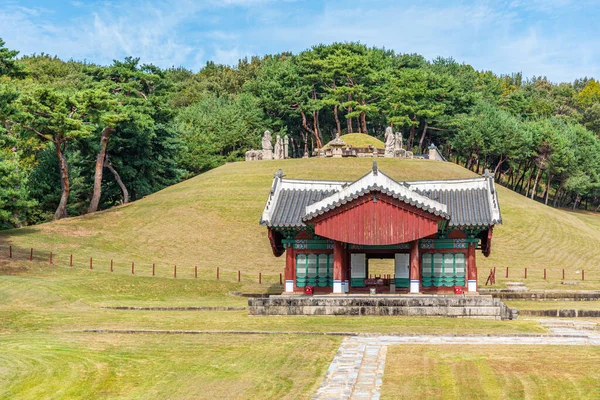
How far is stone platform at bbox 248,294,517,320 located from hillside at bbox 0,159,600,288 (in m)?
21.9

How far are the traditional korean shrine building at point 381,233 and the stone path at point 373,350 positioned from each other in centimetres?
881

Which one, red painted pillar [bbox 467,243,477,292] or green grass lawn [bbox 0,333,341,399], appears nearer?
green grass lawn [bbox 0,333,341,399]

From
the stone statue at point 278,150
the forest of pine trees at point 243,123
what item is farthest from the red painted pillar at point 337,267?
the stone statue at point 278,150

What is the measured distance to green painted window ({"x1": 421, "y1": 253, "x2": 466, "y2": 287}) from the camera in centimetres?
4544

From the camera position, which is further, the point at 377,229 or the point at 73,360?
the point at 377,229

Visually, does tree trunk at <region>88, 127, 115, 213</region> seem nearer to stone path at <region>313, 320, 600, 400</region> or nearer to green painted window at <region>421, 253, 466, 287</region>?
green painted window at <region>421, 253, 466, 287</region>

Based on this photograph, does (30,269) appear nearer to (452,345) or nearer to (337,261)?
(337,261)

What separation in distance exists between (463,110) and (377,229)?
99.2m

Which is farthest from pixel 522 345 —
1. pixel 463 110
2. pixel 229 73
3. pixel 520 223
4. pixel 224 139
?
pixel 229 73

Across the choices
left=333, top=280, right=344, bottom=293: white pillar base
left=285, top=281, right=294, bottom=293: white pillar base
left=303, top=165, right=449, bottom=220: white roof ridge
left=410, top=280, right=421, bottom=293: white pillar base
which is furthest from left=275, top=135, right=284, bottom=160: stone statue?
left=303, top=165, right=449, bottom=220: white roof ridge

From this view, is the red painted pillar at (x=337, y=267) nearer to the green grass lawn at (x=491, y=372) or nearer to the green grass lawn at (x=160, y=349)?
the green grass lawn at (x=160, y=349)

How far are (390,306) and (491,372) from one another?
50.9ft

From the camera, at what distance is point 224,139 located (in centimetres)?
12512

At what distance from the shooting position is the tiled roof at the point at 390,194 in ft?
139
